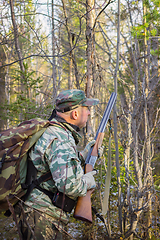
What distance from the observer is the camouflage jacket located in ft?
4.55

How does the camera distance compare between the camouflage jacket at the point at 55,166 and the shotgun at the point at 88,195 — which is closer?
the camouflage jacket at the point at 55,166

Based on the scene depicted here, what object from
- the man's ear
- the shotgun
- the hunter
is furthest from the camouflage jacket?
the man's ear

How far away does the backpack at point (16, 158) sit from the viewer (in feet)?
4.44

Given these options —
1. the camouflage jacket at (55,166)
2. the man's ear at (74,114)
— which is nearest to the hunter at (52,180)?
the camouflage jacket at (55,166)

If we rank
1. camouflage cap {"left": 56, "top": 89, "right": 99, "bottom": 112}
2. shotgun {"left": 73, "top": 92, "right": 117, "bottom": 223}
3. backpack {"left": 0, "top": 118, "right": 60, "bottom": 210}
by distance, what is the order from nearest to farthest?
1. backpack {"left": 0, "top": 118, "right": 60, "bottom": 210}
2. shotgun {"left": 73, "top": 92, "right": 117, "bottom": 223}
3. camouflage cap {"left": 56, "top": 89, "right": 99, "bottom": 112}

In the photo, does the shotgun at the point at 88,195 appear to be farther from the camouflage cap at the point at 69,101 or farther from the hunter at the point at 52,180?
the camouflage cap at the point at 69,101

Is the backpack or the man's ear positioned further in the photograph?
the man's ear

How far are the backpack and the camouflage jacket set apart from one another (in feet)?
0.22

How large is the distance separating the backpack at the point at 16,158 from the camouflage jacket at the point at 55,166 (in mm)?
68

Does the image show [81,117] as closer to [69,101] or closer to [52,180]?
[69,101]

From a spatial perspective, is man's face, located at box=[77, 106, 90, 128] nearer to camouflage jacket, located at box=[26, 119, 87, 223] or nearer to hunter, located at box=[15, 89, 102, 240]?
hunter, located at box=[15, 89, 102, 240]

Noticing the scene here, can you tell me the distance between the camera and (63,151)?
1426 mm

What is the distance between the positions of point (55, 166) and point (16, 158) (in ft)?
1.01

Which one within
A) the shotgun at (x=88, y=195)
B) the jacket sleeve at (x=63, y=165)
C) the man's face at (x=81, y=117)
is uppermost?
→ the man's face at (x=81, y=117)
